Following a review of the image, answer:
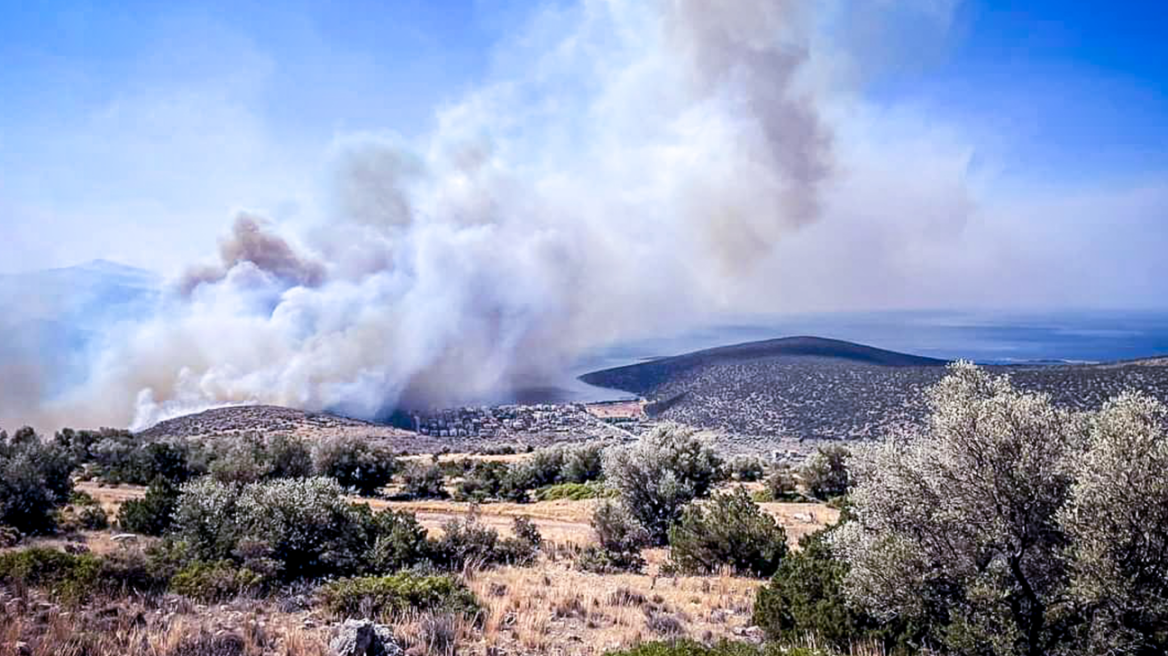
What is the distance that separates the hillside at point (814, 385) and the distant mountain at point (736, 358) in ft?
0.40

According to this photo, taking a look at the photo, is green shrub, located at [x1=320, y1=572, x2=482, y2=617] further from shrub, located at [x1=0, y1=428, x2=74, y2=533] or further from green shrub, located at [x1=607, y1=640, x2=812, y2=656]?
shrub, located at [x1=0, y1=428, x2=74, y2=533]

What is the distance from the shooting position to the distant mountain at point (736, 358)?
54844 millimetres

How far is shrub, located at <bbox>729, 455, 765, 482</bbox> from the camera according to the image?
96.7 feet

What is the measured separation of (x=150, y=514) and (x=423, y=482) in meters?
13.0

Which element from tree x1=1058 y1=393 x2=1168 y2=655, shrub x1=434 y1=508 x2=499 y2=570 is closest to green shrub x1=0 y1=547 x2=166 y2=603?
shrub x1=434 y1=508 x2=499 y2=570

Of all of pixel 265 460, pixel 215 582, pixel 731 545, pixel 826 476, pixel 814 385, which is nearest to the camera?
pixel 215 582

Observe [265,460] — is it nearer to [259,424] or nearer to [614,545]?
[614,545]

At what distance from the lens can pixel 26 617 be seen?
6.10 m

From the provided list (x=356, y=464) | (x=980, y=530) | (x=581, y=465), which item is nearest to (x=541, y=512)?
(x=581, y=465)

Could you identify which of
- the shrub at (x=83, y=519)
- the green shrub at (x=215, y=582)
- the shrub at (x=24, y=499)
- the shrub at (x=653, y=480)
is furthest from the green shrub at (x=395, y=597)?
the shrub at (x=83, y=519)

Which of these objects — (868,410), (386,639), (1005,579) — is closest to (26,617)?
(386,639)

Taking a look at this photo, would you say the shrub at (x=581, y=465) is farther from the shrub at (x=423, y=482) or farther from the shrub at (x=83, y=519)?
the shrub at (x=83, y=519)

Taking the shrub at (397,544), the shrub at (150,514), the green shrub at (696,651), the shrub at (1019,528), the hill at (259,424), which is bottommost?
the hill at (259,424)

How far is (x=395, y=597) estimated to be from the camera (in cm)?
773
